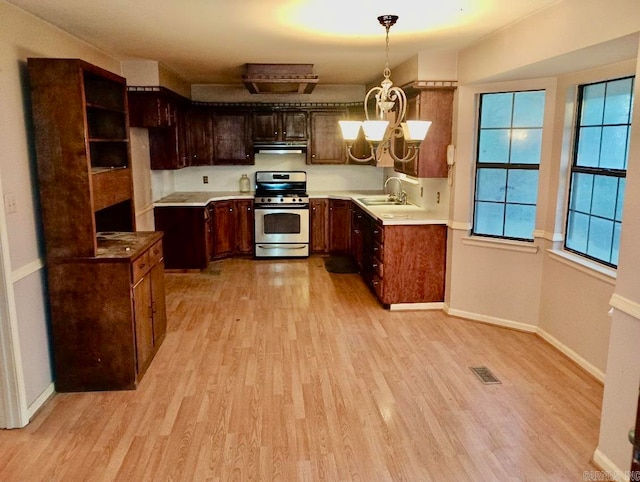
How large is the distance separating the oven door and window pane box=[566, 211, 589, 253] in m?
3.73

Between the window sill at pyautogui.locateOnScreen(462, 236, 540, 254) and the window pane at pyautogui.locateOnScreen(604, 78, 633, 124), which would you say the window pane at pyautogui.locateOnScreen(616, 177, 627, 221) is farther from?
the window sill at pyautogui.locateOnScreen(462, 236, 540, 254)

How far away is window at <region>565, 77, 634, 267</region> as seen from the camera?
3.44 meters

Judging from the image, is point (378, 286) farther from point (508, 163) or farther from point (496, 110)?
point (496, 110)

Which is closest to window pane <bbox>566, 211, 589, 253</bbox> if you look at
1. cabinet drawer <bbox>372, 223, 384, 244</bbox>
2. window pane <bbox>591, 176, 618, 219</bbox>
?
window pane <bbox>591, 176, 618, 219</bbox>

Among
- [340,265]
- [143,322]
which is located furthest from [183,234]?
[143,322]

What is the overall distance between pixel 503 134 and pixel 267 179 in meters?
3.77

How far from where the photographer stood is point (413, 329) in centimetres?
450

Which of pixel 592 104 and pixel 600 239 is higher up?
pixel 592 104

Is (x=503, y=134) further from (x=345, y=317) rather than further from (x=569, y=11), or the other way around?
(x=345, y=317)

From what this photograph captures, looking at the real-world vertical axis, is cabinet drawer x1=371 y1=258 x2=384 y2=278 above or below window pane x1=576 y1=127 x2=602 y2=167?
below

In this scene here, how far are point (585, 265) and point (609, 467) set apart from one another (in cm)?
162

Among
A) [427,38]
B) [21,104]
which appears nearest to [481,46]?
[427,38]

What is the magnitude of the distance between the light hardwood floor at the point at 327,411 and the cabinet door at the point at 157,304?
5.1 inches

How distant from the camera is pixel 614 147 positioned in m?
3.51
